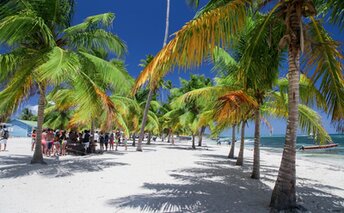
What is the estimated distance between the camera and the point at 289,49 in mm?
6406

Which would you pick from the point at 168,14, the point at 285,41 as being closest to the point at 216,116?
the point at 285,41

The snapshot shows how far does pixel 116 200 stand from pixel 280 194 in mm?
3385

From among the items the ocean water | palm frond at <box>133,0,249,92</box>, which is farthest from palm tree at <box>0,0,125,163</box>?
the ocean water

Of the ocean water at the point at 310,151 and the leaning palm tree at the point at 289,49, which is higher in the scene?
the leaning palm tree at the point at 289,49

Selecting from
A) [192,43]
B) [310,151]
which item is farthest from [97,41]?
[310,151]

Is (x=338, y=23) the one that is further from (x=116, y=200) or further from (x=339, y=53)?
(x=116, y=200)

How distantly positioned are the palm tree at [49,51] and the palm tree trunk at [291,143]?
216 inches

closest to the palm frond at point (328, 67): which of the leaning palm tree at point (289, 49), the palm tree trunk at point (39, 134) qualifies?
the leaning palm tree at point (289, 49)

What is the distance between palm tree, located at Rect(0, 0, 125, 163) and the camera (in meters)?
8.98

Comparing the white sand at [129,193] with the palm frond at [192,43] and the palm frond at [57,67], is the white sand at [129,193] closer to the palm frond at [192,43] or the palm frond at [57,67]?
the palm frond at [192,43]

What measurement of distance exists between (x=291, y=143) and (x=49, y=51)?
25.0ft

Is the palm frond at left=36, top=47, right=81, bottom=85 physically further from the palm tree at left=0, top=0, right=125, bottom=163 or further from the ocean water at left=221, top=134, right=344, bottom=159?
the ocean water at left=221, top=134, right=344, bottom=159

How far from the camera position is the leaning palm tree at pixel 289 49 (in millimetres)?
5637

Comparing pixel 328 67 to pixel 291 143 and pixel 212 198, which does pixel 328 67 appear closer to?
pixel 291 143
